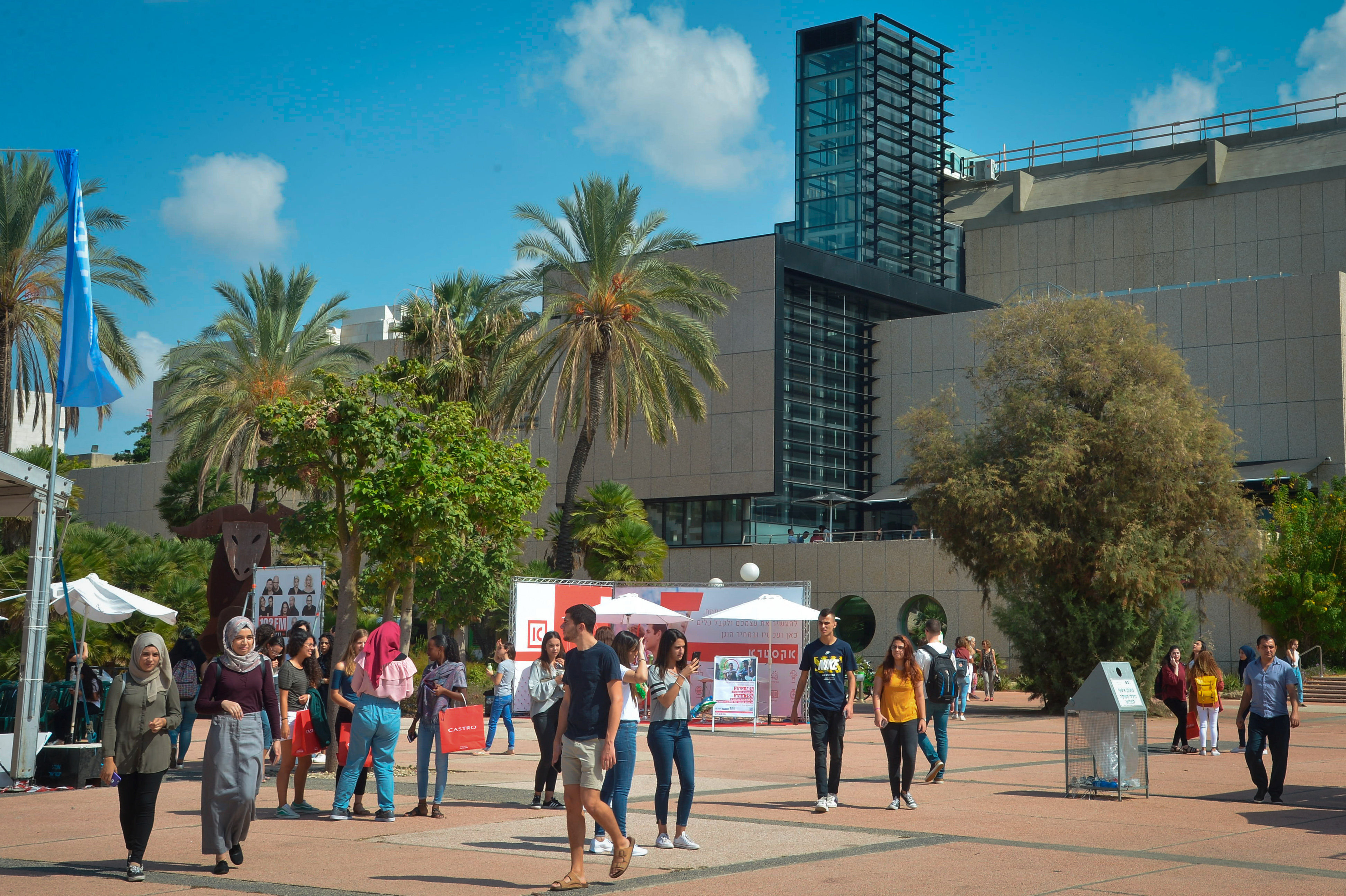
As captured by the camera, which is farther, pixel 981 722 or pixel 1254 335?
pixel 1254 335

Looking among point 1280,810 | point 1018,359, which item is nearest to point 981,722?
point 1018,359

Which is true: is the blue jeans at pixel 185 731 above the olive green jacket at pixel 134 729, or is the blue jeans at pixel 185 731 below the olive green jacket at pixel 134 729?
below

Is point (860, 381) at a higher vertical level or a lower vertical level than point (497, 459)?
higher

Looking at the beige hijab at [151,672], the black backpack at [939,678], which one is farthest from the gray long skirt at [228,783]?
the black backpack at [939,678]

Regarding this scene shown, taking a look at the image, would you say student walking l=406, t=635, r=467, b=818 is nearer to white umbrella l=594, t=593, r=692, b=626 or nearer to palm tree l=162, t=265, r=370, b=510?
white umbrella l=594, t=593, r=692, b=626

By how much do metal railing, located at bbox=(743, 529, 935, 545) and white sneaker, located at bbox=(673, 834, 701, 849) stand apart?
3231 centimetres

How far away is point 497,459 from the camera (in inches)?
891

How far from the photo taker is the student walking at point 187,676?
14.9 metres

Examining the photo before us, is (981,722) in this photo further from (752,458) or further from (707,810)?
(752,458)

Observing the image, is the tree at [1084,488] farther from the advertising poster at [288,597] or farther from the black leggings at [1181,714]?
the advertising poster at [288,597]

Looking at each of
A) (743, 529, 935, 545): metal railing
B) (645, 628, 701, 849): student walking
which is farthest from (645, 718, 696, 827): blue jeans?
(743, 529, 935, 545): metal railing

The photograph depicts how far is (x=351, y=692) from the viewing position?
11.4m

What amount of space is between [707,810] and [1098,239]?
50.1 m

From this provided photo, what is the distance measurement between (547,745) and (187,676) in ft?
21.6
